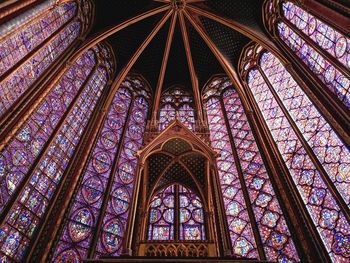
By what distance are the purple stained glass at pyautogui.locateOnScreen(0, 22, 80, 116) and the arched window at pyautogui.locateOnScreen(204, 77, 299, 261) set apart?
5.68 m

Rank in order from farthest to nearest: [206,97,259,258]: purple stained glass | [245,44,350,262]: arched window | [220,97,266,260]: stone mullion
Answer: [206,97,259,258]: purple stained glass, [220,97,266,260]: stone mullion, [245,44,350,262]: arched window

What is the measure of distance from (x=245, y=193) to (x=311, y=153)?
2183 millimetres

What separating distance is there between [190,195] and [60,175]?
3.81m

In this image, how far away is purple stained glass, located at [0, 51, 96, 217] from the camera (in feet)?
21.4

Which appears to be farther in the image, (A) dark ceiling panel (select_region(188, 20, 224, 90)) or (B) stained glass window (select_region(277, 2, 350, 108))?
(A) dark ceiling panel (select_region(188, 20, 224, 90))

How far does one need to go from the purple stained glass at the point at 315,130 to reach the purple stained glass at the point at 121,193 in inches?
185

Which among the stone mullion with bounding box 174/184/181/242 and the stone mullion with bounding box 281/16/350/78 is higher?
the stone mullion with bounding box 281/16/350/78

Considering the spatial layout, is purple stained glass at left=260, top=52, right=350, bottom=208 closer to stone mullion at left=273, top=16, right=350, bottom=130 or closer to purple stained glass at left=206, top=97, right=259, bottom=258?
stone mullion at left=273, top=16, right=350, bottom=130

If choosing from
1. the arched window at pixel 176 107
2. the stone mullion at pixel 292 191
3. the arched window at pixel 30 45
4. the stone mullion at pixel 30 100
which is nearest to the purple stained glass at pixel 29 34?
the arched window at pixel 30 45

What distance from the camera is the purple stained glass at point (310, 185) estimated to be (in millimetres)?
6194

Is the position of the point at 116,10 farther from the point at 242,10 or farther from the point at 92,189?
the point at 92,189

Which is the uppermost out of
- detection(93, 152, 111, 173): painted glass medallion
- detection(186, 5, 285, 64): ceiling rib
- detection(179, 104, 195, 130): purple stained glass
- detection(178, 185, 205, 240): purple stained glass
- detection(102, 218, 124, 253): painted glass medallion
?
detection(186, 5, 285, 64): ceiling rib

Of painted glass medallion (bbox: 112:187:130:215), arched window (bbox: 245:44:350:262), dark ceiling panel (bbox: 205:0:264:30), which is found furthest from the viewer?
dark ceiling panel (bbox: 205:0:264:30)

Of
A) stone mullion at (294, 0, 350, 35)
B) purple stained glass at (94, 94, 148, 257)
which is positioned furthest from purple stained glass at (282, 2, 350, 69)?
purple stained glass at (94, 94, 148, 257)
